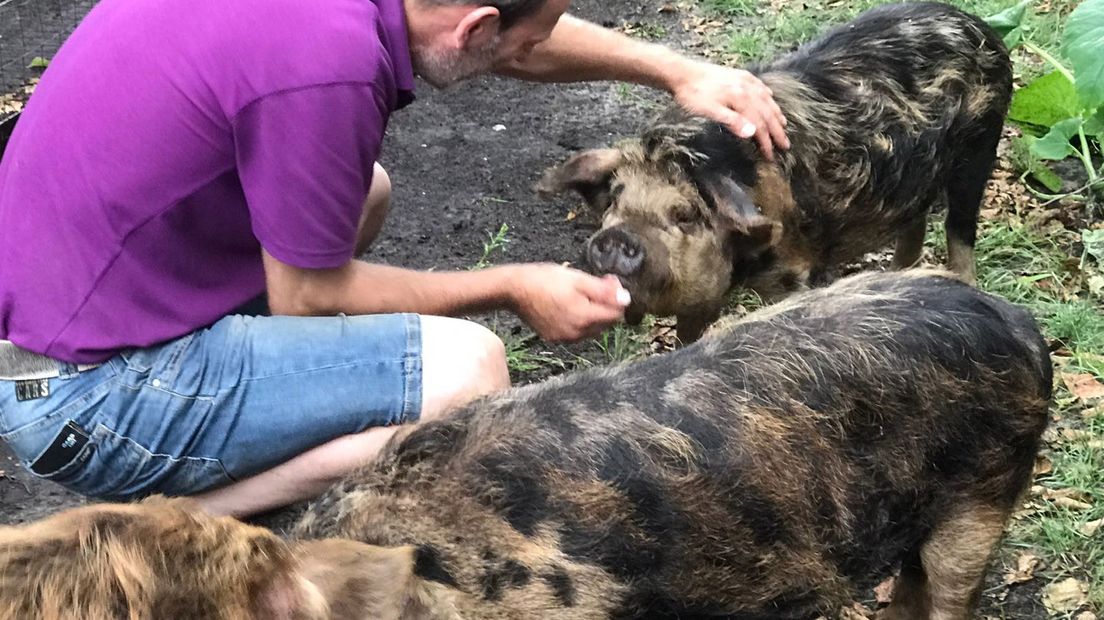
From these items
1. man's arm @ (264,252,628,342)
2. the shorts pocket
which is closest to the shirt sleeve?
man's arm @ (264,252,628,342)

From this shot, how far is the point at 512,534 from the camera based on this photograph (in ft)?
8.16

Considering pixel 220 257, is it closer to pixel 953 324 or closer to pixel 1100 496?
pixel 953 324

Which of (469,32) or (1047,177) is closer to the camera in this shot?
(469,32)

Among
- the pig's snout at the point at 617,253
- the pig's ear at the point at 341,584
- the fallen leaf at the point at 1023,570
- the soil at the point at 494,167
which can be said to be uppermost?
the pig's ear at the point at 341,584

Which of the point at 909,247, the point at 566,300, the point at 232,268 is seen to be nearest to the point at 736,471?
the point at 566,300

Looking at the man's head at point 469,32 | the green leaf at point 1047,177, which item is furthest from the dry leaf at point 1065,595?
the green leaf at point 1047,177

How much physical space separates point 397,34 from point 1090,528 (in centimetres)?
294

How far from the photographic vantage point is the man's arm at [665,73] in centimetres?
439

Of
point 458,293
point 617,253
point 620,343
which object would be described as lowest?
point 620,343

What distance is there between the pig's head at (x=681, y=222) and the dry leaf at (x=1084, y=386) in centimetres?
135

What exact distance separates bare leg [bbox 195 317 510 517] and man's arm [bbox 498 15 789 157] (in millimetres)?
1511

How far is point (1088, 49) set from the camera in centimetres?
488

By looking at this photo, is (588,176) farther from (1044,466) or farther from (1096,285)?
(1096,285)

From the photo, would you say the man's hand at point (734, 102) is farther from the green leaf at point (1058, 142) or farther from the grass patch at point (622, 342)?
the green leaf at point (1058, 142)
